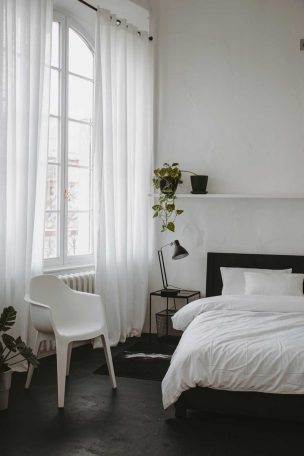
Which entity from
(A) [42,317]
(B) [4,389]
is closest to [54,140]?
(A) [42,317]

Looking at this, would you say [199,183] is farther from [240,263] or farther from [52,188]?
[52,188]

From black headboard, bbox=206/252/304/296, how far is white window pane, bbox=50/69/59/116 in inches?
78.8

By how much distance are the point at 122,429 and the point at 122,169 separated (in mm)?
2644

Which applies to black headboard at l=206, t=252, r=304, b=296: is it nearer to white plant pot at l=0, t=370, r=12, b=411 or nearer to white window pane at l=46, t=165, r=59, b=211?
white window pane at l=46, t=165, r=59, b=211

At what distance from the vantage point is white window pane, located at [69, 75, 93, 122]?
508 cm

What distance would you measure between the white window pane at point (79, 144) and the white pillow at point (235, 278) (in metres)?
1.72

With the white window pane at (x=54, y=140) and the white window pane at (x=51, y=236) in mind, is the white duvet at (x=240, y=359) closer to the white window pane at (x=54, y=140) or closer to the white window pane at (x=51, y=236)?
the white window pane at (x=51, y=236)

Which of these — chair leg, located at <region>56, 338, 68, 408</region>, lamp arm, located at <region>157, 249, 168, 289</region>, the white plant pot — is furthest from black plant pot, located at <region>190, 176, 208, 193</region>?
the white plant pot

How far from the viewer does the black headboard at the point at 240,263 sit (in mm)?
5023

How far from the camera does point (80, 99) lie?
204 inches

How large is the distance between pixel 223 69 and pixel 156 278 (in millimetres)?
2202

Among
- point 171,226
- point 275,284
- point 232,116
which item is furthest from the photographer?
point 232,116

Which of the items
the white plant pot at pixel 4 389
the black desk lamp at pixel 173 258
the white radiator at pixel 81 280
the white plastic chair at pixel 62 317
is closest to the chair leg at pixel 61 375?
the white plastic chair at pixel 62 317

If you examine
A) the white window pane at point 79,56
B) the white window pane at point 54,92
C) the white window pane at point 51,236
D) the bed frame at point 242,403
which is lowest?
the bed frame at point 242,403
